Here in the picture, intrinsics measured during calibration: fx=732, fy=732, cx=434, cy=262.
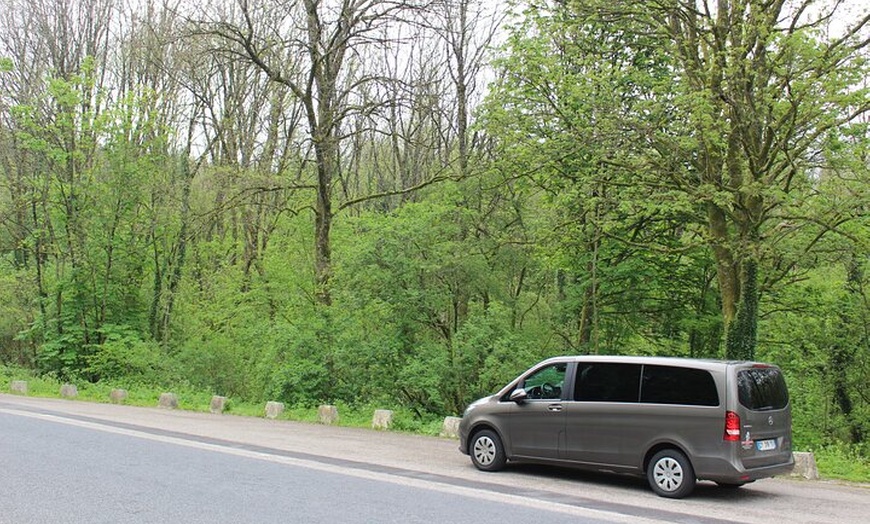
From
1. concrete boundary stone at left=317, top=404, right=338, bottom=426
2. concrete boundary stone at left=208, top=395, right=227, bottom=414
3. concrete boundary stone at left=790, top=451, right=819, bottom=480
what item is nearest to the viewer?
concrete boundary stone at left=790, top=451, right=819, bottom=480

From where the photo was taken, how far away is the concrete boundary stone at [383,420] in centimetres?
1728

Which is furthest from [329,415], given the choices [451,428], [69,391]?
[69,391]

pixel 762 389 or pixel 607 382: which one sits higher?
pixel 762 389

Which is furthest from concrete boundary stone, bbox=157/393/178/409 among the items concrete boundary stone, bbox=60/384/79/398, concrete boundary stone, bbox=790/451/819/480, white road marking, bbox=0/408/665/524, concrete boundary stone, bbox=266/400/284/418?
concrete boundary stone, bbox=790/451/819/480

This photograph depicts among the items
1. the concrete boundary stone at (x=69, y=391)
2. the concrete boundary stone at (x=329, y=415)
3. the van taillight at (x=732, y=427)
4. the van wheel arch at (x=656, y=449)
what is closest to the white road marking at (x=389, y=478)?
the van wheel arch at (x=656, y=449)

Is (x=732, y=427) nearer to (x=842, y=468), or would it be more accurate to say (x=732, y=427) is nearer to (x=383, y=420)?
(x=842, y=468)

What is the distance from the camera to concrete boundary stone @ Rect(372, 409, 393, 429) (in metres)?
17.3

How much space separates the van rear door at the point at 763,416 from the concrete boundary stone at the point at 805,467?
95.4 inches

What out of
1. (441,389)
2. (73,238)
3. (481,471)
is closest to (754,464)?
(481,471)

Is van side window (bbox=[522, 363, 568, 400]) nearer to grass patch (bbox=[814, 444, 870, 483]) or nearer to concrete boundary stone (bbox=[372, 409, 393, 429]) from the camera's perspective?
grass patch (bbox=[814, 444, 870, 483])

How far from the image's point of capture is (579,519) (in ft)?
25.0

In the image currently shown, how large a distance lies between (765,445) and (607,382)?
2.10m

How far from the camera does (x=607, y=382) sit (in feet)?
33.3

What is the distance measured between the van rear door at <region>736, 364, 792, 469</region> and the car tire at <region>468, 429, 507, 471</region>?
3.47 meters
